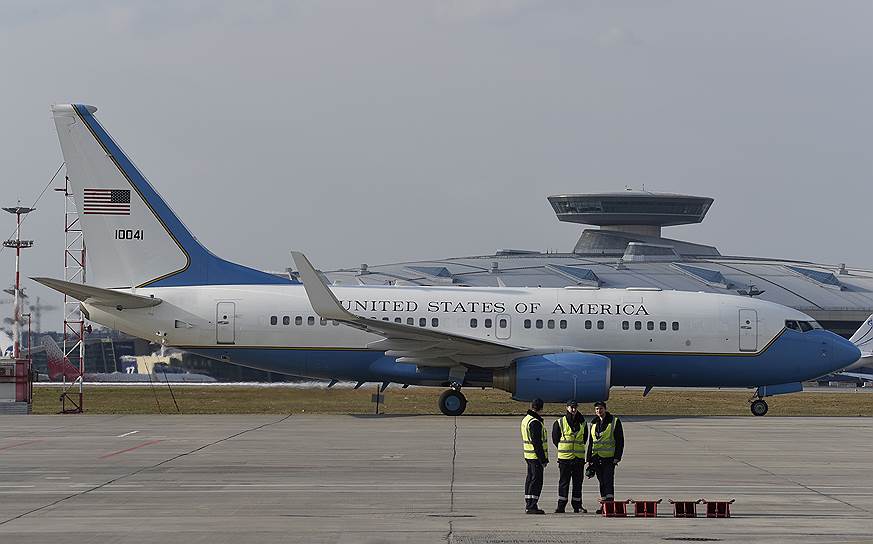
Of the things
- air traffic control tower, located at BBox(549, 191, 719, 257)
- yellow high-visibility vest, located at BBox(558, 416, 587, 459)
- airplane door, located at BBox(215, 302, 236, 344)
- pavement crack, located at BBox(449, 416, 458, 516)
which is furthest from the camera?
air traffic control tower, located at BBox(549, 191, 719, 257)

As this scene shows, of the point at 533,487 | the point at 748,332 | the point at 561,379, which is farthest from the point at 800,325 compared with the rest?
the point at 533,487

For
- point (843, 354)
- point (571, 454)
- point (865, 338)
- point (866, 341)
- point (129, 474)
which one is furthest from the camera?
point (865, 338)

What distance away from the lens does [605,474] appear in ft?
50.4

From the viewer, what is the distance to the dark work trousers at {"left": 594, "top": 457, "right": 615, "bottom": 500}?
15219 millimetres

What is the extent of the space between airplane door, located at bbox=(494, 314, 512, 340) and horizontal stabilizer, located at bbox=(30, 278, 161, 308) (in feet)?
29.7

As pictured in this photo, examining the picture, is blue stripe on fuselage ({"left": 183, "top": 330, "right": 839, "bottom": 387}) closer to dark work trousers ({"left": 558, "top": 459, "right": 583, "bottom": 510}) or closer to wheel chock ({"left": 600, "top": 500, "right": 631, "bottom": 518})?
dark work trousers ({"left": 558, "top": 459, "right": 583, "bottom": 510})

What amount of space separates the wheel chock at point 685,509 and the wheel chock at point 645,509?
0.24 m

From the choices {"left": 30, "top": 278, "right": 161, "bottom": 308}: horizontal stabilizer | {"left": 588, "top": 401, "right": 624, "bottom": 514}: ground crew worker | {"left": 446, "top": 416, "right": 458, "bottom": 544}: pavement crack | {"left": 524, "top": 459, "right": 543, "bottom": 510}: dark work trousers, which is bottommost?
{"left": 446, "top": 416, "right": 458, "bottom": 544}: pavement crack

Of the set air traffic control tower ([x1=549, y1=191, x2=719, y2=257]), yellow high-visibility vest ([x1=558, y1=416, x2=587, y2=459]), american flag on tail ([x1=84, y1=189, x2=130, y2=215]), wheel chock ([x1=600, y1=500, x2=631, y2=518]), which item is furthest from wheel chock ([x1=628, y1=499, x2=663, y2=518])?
air traffic control tower ([x1=549, y1=191, x2=719, y2=257])

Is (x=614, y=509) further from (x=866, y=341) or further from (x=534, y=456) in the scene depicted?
(x=866, y=341)

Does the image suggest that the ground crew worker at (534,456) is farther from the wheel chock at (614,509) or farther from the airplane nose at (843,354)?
the airplane nose at (843,354)

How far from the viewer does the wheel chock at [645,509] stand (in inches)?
571

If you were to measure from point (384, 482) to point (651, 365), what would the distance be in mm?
16749

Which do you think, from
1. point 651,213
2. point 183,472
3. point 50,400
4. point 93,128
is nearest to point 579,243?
point 651,213
